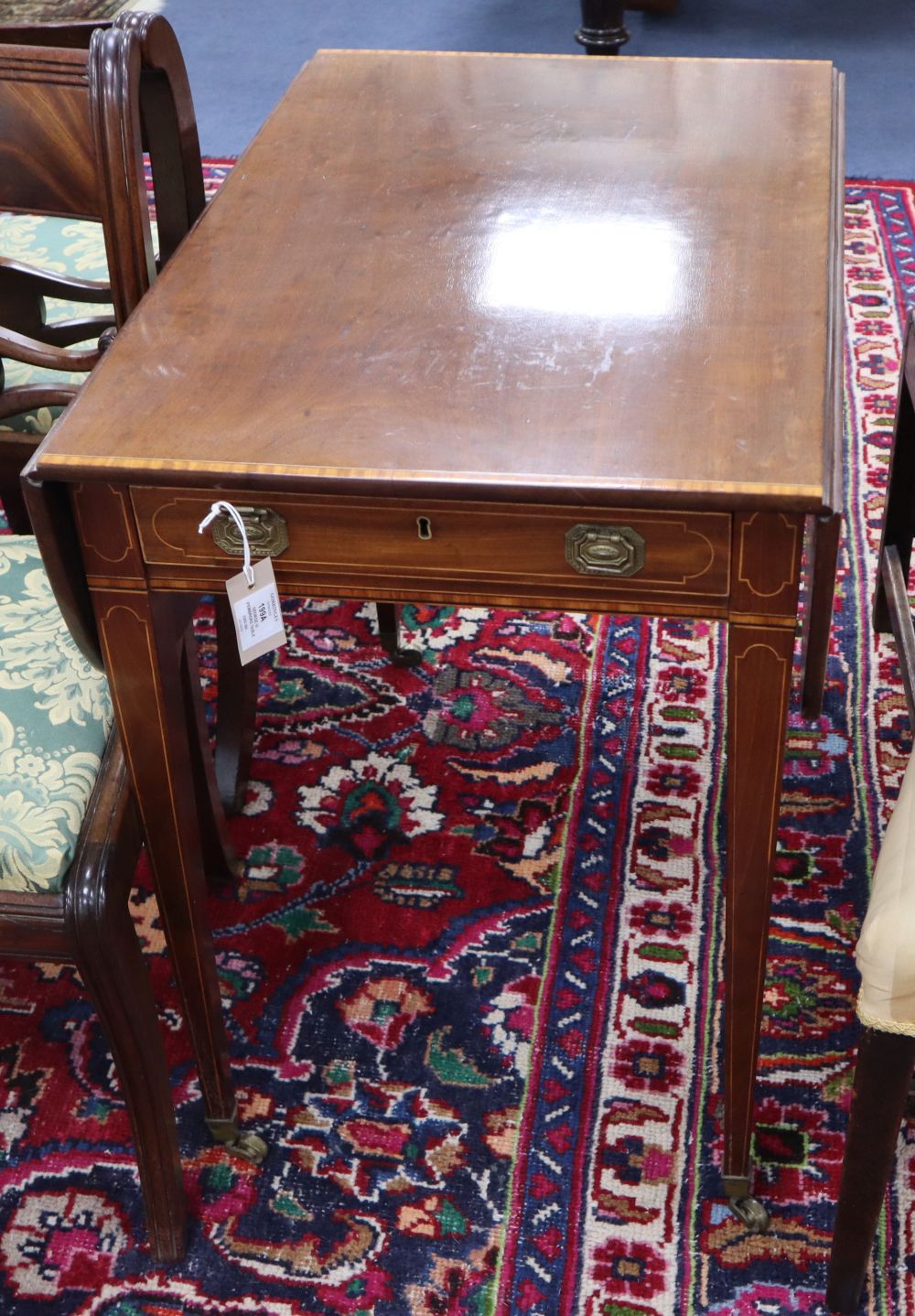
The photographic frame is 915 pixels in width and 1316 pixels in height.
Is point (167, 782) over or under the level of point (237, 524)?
under

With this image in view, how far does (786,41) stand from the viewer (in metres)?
4.21

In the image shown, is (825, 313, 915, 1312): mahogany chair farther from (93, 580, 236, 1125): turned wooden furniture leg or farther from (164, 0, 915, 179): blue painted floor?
(164, 0, 915, 179): blue painted floor

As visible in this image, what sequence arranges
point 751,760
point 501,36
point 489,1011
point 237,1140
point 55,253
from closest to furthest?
point 751,760, point 237,1140, point 489,1011, point 55,253, point 501,36

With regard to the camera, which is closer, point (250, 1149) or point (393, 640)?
point (250, 1149)

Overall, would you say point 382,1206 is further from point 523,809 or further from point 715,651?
point 715,651

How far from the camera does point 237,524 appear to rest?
1143 millimetres

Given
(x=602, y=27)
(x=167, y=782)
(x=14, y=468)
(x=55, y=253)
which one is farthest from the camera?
(x=602, y=27)

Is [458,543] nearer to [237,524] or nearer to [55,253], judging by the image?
[237,524]

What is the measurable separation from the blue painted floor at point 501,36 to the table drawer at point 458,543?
2870 millimetres

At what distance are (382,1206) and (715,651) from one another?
104 cm

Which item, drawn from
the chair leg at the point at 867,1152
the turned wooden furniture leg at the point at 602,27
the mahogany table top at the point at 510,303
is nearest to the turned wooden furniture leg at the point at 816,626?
the mahogany table top at the point at 510,303

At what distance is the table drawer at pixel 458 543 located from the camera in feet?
3.61

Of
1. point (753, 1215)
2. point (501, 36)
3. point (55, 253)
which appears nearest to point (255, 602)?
point (753, 1215)

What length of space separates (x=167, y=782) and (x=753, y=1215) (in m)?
0.75
